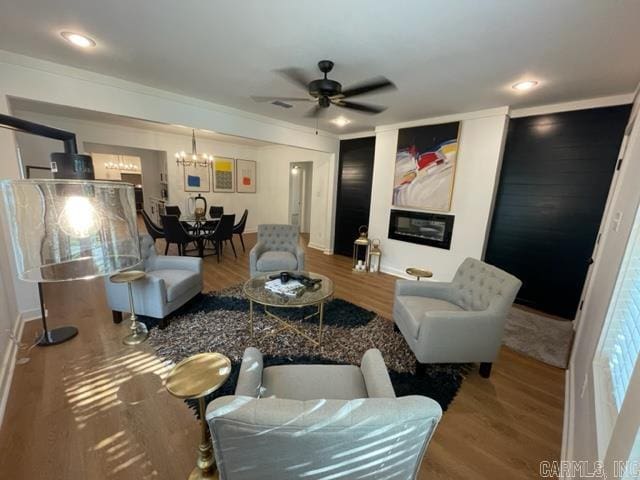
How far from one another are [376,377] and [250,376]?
0.63 m

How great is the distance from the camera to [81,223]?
839 millimetres

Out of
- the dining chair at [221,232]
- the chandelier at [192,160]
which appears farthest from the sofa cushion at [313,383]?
the chandelier at [192,160]

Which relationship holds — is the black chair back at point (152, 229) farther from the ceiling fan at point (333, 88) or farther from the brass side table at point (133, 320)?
the ceiling fan at point (333, 88)

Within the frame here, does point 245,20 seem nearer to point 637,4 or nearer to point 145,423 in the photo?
point 637,4

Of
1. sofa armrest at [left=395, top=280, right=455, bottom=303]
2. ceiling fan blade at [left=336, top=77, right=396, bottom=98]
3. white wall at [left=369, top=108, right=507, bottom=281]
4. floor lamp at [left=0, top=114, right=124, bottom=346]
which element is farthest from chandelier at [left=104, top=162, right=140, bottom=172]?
sofa armrest at [left=395, top=280, right=455, bottom=303]

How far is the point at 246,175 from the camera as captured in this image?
25.2 ft

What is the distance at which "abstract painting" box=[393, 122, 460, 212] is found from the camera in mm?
3873

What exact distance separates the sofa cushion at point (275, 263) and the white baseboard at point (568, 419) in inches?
114

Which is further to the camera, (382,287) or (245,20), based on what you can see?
(382,287)

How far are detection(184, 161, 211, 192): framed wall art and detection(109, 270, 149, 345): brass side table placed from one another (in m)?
4.77

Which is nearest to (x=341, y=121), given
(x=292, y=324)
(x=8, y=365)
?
(x=292, y=324)

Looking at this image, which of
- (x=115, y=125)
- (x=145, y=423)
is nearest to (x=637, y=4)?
(x=145, y=423)

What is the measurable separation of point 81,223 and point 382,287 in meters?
3.77

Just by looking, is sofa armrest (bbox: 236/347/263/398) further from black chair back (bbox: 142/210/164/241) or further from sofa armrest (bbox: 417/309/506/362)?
black chair back (bbox: 142/210/164/241)
